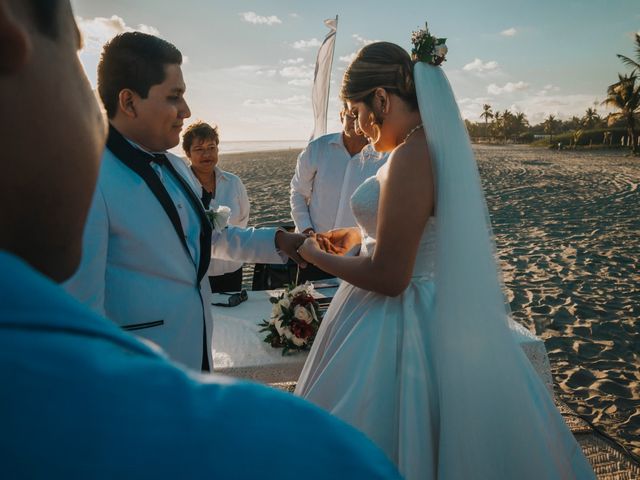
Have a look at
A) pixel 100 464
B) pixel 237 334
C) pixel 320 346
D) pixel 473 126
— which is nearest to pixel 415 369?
pixel 320 346

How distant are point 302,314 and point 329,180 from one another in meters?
2.40

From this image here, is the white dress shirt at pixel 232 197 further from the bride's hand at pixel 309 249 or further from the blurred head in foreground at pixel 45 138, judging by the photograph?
the blurred head in foreground at pixel 45 138

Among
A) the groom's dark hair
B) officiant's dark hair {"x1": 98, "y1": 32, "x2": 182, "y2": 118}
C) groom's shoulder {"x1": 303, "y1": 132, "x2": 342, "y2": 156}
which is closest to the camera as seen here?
the groom's dark hair

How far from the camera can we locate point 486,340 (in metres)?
2.15

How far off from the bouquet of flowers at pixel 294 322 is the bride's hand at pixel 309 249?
51 centimetres

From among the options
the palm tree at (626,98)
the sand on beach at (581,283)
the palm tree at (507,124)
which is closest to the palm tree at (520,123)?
the palm tree at (507,124)

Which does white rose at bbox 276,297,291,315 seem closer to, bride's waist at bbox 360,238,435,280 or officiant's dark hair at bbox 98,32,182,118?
bride's waist at bbox 360,238,435,280

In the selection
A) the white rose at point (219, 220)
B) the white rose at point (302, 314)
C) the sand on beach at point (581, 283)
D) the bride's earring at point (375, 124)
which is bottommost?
the sand on beach at point (581, 283)

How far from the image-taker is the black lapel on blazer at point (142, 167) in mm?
1949

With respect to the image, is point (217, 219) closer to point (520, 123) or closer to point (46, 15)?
point (46, 15)

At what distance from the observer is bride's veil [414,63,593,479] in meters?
1.96

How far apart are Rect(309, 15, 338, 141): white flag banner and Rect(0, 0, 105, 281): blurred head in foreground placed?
225 inches

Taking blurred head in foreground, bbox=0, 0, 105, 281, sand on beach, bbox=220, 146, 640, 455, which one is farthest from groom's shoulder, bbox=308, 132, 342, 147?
blurred head in foreground, bbox=0, 0, 105, 281

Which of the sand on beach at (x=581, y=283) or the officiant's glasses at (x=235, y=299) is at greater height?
the officiant's glasses at (x=235, y=299)
